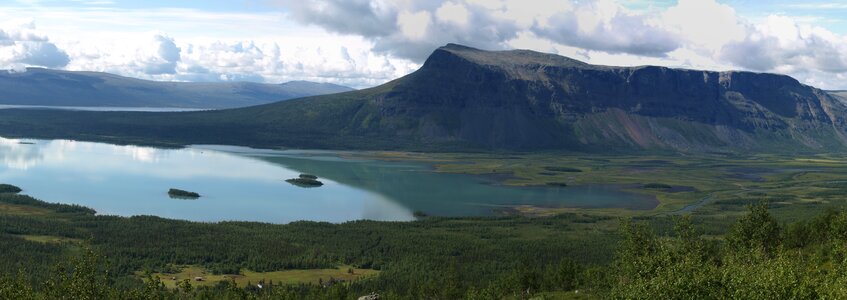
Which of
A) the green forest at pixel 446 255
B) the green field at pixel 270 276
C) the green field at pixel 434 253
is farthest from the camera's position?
the green field at pixel 270 276

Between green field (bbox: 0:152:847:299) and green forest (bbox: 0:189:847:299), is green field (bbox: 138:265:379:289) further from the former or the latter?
green forest (bbox: 0:189:847:299)

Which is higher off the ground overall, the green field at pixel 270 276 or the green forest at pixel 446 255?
the green forest at pixel 446 255

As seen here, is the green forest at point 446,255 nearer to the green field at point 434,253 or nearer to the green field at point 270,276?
the green field at point 434,253

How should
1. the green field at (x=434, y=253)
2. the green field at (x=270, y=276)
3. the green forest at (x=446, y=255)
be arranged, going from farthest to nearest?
the green field at (x=270, y=276) → the green field at (x=434, y=253) → the green forest at (x=446, y=255)

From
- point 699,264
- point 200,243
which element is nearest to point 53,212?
point 200,243

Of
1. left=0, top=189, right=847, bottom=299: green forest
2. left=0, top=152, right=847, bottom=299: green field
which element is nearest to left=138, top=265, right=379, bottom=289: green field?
left=0, top=152, right=847, bottom=299: green field

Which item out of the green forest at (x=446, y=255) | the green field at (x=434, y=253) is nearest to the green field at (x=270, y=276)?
the green field at (x=434, y=253)

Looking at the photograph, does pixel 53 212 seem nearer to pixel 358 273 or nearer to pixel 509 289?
pixel 358 273

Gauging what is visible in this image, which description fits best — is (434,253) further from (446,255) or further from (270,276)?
(270,276)
